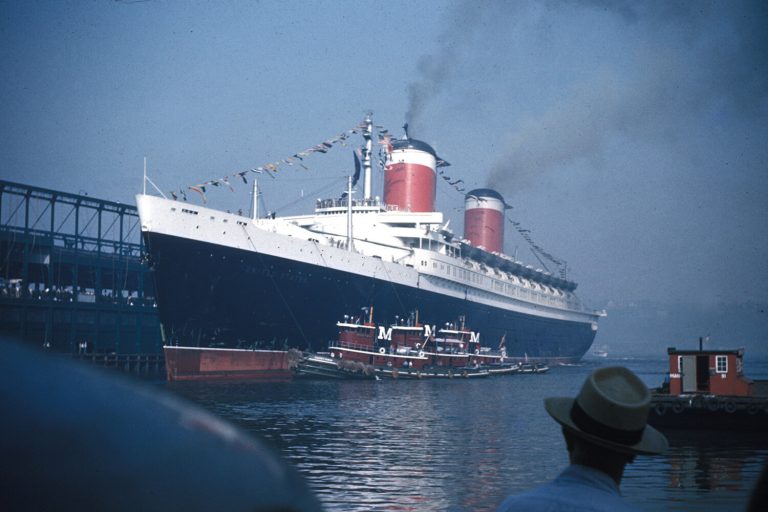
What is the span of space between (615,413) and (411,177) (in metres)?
55.9

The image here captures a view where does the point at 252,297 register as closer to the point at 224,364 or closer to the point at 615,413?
the point at 224,364

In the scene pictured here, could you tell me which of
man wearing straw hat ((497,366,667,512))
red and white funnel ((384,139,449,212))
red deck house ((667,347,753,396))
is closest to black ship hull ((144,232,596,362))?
red and white funnel ((384,139,449,212))

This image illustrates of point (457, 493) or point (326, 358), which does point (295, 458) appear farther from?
point (326, 358)

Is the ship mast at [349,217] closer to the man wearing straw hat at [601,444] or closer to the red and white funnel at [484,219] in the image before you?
the red and white funnel at [484,219]

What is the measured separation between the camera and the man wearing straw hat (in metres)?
2.41

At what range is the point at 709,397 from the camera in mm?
22031

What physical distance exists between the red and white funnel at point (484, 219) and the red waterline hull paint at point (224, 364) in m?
34.8

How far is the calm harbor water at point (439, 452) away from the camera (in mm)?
12945

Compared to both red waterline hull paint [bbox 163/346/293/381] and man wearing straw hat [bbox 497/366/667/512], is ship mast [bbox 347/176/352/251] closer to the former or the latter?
red waterline hull paint [bbox 163/346/293/381]

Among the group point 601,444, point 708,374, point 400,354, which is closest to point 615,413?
point 601,444

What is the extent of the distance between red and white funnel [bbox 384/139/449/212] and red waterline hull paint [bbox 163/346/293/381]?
21.8m

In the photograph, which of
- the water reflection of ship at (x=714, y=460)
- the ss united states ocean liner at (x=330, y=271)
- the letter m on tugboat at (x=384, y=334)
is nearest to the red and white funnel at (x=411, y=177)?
the ss united states ocean liner at (x=330, y=271)

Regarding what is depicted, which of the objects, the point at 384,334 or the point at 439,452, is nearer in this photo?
the point at 439,452

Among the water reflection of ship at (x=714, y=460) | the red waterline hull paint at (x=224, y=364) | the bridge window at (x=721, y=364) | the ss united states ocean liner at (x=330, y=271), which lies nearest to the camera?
the water reflection of ship at (x=714, y=460)
